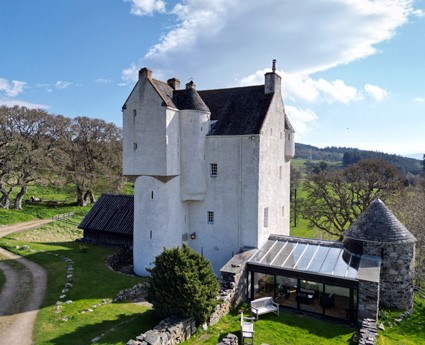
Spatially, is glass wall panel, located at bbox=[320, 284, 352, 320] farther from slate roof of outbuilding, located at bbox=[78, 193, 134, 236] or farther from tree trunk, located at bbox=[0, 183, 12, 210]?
tree trunk, located at bbox=[0, 183, 12, 210]

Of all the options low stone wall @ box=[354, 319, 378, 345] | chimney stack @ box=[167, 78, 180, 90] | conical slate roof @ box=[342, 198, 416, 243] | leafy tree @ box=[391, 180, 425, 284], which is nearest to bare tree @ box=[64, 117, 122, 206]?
chimney stack @ box=[167, 78, 180, 90]

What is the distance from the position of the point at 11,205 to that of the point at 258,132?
3977cm

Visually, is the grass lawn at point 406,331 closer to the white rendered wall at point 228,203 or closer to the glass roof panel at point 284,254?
the glass roof panel at point 284,254

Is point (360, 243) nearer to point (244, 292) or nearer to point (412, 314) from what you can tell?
point (412, 314)

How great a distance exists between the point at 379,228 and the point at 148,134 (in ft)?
54.9

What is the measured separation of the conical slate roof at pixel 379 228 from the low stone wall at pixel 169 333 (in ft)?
38.2

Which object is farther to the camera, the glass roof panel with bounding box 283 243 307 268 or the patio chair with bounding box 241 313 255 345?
the glass roof panel with bounding box 283 243 307 268

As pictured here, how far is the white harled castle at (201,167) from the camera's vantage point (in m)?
22.5

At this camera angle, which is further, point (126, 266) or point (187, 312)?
point (126, 266)

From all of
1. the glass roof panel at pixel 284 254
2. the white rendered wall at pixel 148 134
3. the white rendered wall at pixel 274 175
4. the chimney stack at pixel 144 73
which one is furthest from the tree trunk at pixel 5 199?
the glass roof panel at pixel 284 254

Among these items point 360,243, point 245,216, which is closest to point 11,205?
point 245,216

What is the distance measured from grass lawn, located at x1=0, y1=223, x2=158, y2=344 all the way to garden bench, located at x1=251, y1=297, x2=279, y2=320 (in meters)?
5.43

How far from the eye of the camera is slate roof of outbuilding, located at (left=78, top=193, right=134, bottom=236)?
30038 mm

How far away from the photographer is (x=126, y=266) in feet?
88.3
